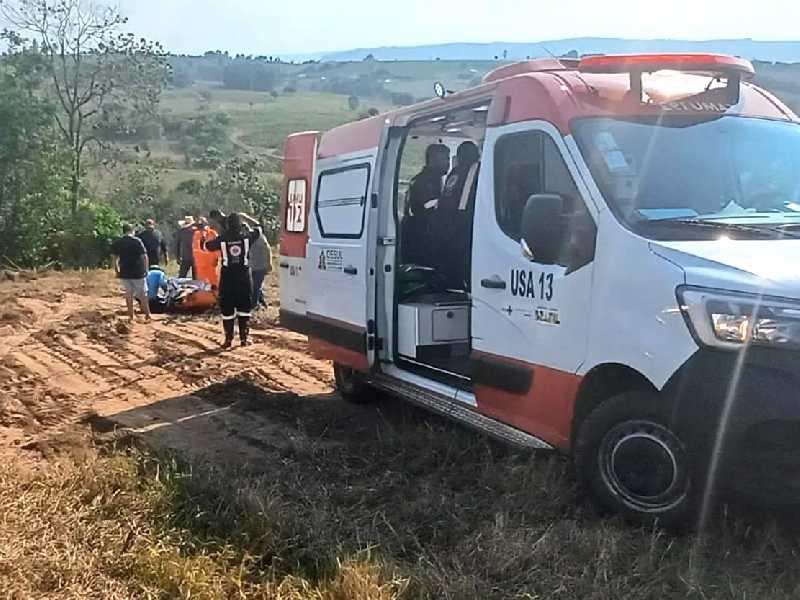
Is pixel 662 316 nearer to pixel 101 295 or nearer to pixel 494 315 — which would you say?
pixel 494 315

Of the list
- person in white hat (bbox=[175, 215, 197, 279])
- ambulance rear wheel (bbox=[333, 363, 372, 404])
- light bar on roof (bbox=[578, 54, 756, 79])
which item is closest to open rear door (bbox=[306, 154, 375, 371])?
ambulance rear wheel (bbox=[333, 363, 372, 404])

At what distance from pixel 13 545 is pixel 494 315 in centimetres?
283

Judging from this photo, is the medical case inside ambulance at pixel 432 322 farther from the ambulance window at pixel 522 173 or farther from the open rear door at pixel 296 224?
the open rear door at pixel 296 224

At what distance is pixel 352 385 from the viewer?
8.18 meters

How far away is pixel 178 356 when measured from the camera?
10.4 meters

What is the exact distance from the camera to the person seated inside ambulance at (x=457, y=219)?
7.26m

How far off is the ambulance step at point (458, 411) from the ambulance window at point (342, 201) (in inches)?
47.0

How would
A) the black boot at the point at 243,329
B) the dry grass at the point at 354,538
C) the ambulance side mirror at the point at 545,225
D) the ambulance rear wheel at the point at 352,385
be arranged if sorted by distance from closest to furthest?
the dry grass at the point at 354,538 → the ambulance side mirror at the point at 545,225 → the ambulance rear wheel at the point at 352,385 → the black boot at the point at 243,329

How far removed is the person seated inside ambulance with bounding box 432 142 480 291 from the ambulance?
76mm

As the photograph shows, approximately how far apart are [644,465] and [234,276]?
721cm

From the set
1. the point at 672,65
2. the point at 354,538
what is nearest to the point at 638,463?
the point at 354,538

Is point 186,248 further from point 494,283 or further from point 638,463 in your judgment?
point 638,463

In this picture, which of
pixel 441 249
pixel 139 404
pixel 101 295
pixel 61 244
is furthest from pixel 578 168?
pixel 61 244

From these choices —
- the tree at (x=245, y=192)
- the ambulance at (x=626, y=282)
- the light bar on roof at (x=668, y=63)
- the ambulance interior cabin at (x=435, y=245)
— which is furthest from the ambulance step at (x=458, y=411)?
the tree at (x=245, y=192)
